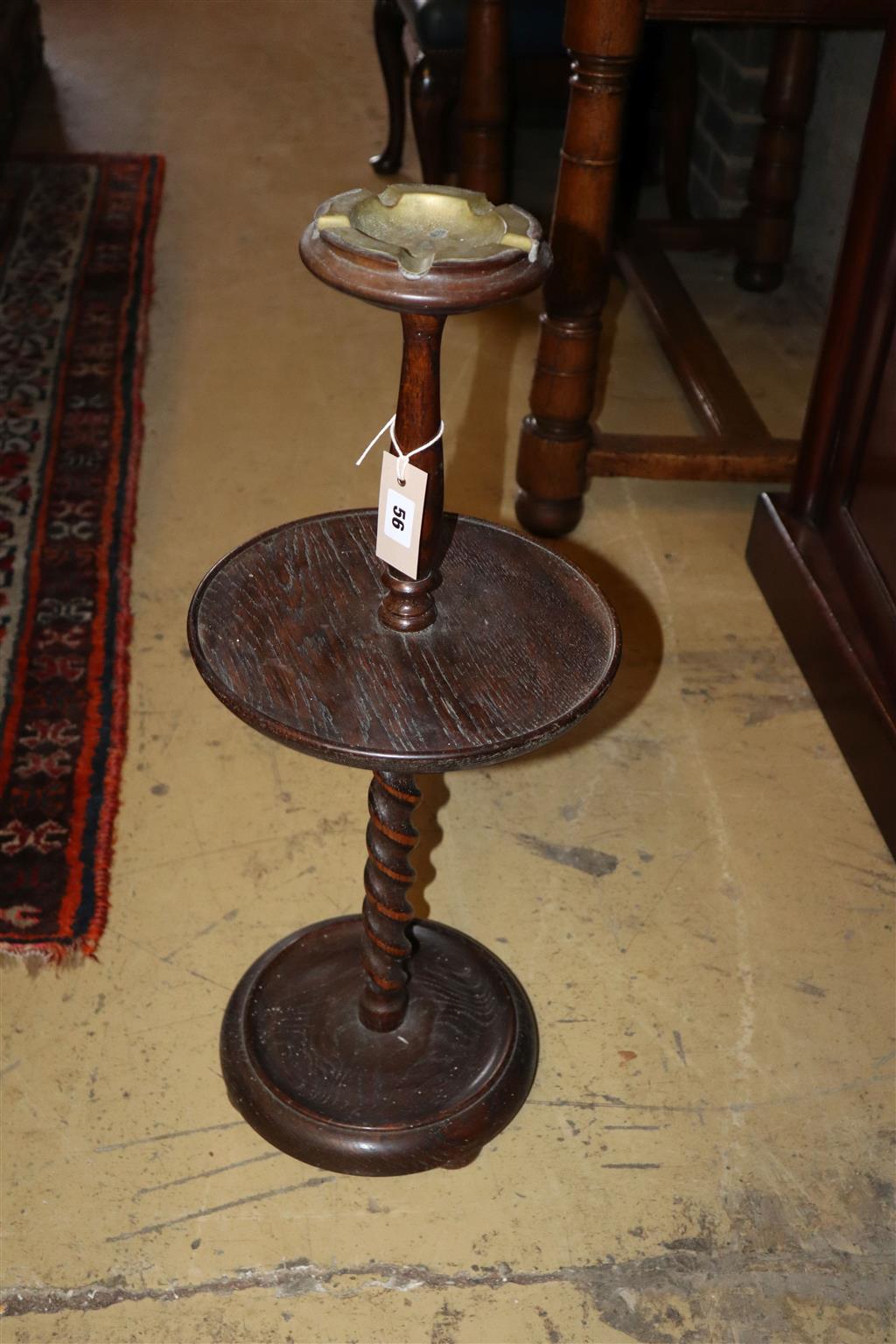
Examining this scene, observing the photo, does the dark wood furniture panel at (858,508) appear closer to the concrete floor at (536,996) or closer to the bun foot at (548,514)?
the concrete floor at (536,996)

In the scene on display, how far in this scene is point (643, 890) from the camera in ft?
5.82

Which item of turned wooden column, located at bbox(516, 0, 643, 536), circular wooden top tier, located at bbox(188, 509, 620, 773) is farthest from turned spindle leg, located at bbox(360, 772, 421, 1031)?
turned wooden column, located at bbox(516, 0, 643, 536)

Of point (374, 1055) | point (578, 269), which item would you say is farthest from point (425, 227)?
point (578, 269)

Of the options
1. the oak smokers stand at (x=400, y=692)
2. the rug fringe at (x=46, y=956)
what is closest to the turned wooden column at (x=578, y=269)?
the oak smokers stand at (x=400, y=692)

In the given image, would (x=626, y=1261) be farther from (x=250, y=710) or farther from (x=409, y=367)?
(x=409, y=367)

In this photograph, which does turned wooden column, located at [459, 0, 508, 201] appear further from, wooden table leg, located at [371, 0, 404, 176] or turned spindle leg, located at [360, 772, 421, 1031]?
turned spindle leg, located at [360, 772, 421, 1031]

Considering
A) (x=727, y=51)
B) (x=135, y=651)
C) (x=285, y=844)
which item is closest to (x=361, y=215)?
(x=285, y=844)

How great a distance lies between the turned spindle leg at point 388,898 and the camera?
1326mm

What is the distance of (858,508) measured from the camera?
208 centimetres

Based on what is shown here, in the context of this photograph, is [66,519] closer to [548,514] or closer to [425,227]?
[548,514]

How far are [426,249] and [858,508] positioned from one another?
1256 millimetres

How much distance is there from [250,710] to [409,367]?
0.99 ft

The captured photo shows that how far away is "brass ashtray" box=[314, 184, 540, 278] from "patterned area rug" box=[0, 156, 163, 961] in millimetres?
979

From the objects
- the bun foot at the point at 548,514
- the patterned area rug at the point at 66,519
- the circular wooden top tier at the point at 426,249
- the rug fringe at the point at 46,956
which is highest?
the circular wooden top tier at the point at 426,249
